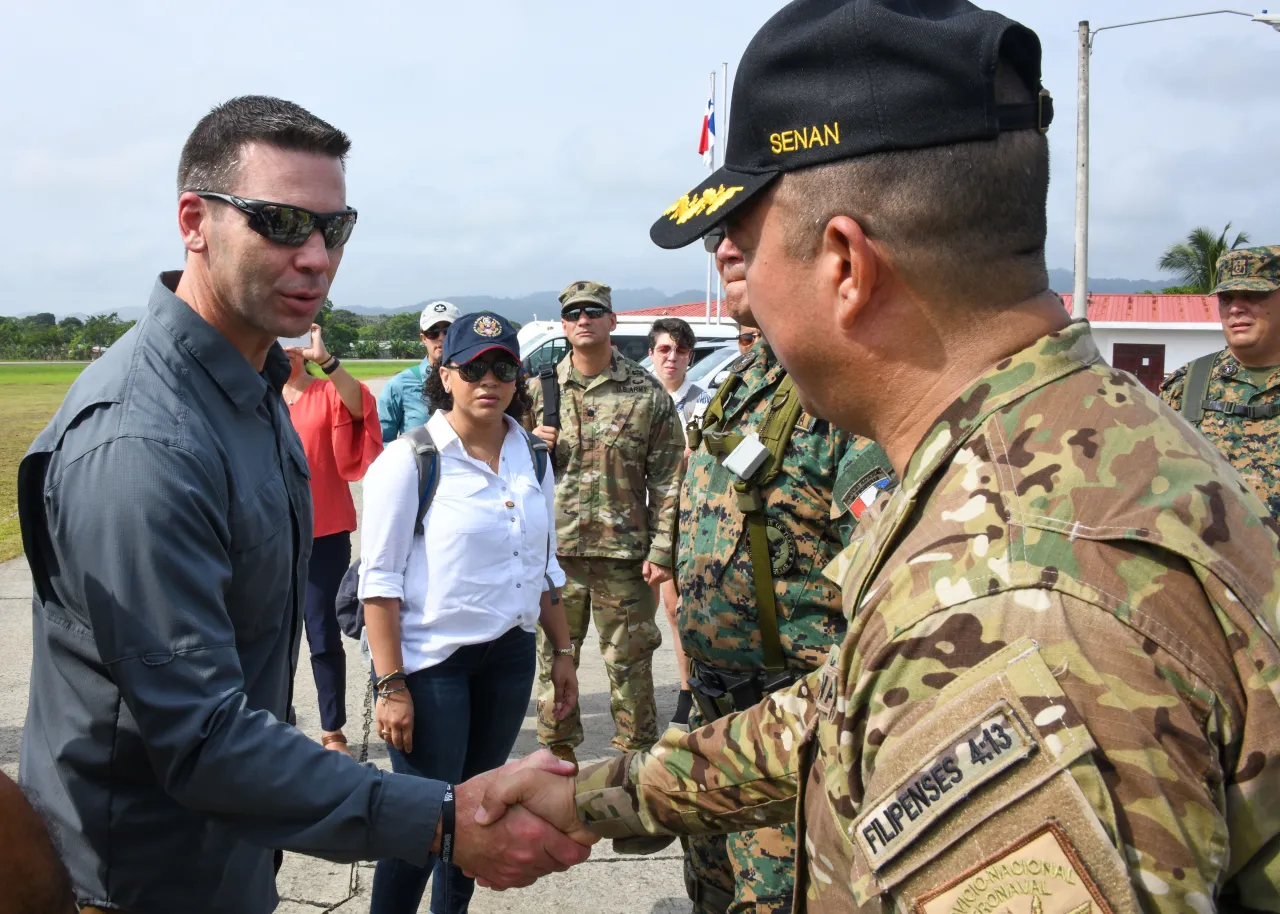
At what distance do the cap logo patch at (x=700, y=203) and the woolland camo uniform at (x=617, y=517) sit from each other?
3.34 metres

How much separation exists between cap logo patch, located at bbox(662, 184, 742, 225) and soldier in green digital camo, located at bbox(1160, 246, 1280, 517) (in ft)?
14.5

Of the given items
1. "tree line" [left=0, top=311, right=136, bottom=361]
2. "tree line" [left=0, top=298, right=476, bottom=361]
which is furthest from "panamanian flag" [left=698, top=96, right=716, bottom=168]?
"tree line" [left=0, top=311, right=136, bottom=361]

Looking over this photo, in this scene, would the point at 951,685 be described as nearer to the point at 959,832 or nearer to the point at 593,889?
the point at 959,832

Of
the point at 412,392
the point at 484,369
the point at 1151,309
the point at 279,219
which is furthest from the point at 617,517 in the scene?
the point at 1151,309

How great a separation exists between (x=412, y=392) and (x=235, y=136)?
13.0ft

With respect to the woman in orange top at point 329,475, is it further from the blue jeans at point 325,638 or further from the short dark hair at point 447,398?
the short dark hair at point 447,398

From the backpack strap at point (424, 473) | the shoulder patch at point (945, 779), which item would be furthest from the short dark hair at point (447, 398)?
the shoulder patch at point (945, 779)

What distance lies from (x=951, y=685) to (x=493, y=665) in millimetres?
2561

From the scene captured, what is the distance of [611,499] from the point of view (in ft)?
17.3

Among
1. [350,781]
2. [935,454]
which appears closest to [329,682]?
[350,781]

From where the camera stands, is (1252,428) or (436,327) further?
(436,327)

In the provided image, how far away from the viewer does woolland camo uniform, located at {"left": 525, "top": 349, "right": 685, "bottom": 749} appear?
510cm

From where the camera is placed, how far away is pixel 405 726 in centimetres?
319

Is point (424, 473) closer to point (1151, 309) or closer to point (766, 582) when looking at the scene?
point (766, 582)
